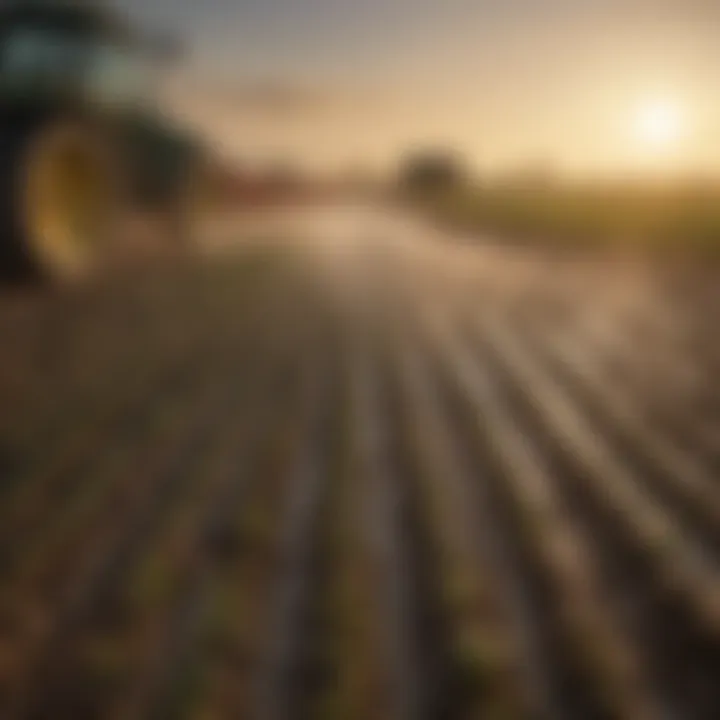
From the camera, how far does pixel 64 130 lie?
24.0 ft

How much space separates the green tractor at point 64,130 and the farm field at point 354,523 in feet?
2.02

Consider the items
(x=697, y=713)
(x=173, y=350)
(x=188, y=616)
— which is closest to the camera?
(x=697, y=713)

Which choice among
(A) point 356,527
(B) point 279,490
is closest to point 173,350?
(B) point 279,490

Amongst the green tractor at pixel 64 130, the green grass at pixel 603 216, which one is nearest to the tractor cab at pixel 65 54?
the green tractor at pixel 64 130

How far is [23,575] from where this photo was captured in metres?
3.28

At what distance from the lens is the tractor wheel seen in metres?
6.96

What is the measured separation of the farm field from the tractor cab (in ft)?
5.22

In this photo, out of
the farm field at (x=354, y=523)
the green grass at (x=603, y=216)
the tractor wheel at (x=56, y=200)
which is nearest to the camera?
Result: the farm field at (x=354, y=523)

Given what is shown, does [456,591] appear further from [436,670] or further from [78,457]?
[78,457]

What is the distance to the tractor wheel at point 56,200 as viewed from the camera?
6.96m

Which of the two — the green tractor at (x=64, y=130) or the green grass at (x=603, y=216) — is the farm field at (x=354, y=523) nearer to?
the green tractor at (x=64, y=130)

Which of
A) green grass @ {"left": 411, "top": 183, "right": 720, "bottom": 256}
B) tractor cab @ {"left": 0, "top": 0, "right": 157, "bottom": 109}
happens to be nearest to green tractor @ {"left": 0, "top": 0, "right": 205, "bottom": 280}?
tractor cab @ {"left": 0, "top": 0, "right": 157, "bottom": 109}

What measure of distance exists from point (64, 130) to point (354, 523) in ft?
15.2

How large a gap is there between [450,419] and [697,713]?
275 cm
